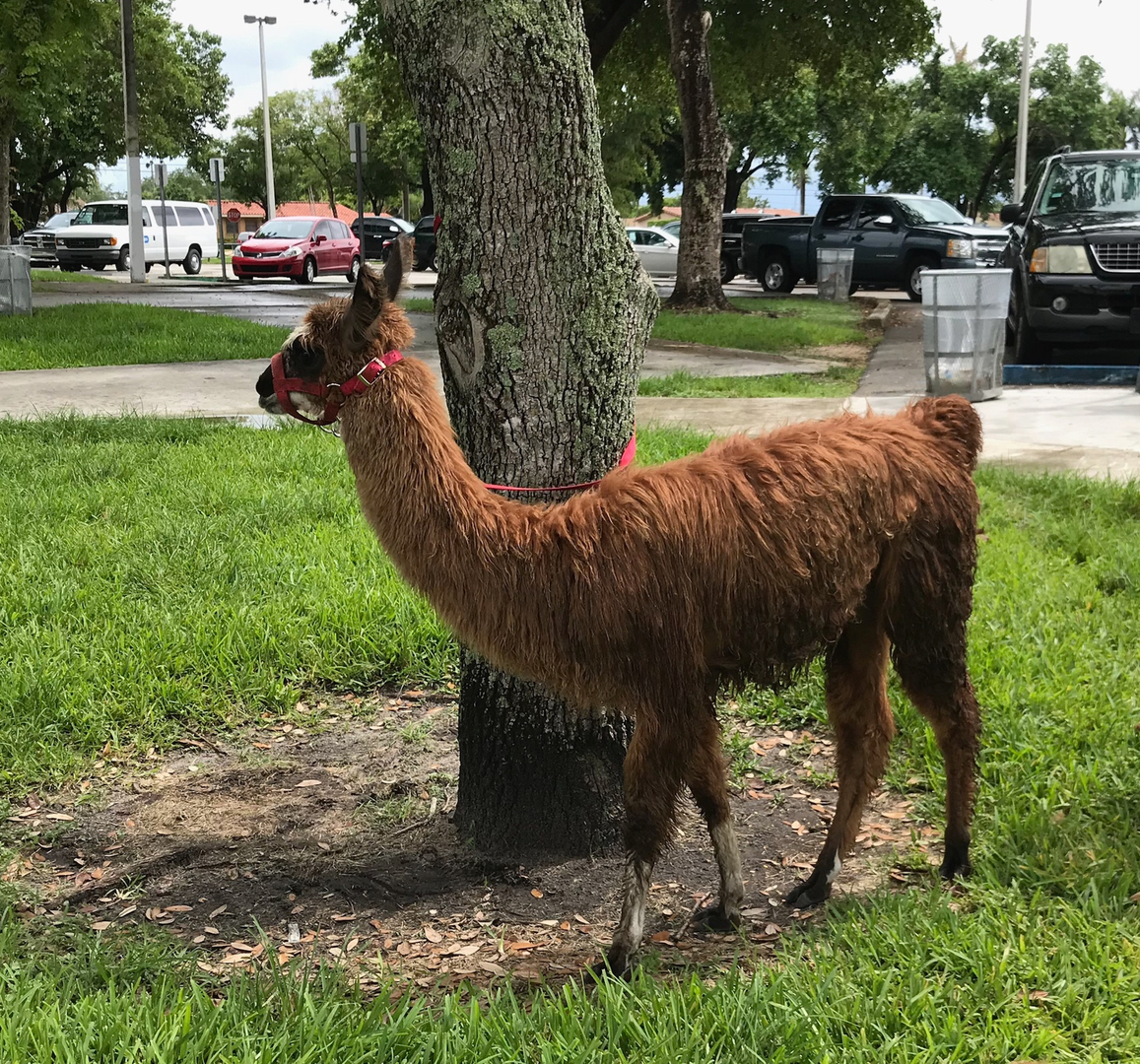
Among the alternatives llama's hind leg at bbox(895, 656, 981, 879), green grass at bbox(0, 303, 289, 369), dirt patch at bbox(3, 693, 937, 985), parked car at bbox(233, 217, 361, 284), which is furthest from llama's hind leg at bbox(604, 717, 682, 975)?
parked car at bbox(233, 217, 361, 284)

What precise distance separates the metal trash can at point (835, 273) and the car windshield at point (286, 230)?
14.6 metres

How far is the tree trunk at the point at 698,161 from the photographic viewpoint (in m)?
18.8

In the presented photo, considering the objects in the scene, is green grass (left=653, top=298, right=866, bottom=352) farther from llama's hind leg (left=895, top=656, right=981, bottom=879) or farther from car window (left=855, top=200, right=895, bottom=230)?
llama's hind leg (left=895, top=656, right=981, bottom=879)

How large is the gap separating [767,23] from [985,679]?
19.4 meters

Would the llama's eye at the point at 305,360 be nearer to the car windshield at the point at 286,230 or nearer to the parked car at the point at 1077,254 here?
the parked car at the point at 1077,254

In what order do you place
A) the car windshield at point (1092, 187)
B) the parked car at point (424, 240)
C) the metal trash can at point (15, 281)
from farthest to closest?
the parked car at point (424, 240) → the metal trash can at point (15, 281) → the car windshield at point (1092, 187)

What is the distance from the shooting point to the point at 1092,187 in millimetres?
12914

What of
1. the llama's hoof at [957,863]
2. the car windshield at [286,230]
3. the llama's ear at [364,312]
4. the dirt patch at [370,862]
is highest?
the car windshield at [286,230]

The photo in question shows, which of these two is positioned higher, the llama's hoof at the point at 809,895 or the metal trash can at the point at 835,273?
the metal trash can at the point at 835,273

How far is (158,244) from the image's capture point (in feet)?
119

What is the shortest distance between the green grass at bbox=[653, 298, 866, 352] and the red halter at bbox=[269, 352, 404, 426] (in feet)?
39.5

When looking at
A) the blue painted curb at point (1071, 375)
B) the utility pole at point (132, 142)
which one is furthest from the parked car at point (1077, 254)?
the utility pole at point (132, 142)

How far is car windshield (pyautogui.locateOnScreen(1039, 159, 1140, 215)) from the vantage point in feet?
41.8

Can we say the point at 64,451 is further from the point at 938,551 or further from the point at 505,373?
the point at 938,551
